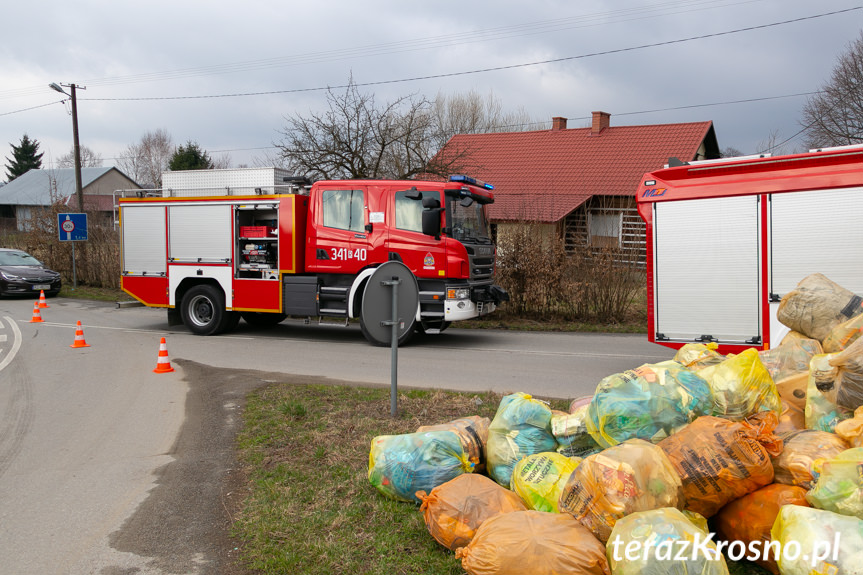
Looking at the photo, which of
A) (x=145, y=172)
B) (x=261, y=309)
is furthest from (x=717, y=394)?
(x=145, y=172)

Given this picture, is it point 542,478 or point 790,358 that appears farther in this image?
point 790,358

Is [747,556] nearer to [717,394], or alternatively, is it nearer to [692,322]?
[717,394]

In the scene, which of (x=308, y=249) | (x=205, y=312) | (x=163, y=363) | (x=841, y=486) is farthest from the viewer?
(x=205, y=312)

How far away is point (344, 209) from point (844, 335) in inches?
352

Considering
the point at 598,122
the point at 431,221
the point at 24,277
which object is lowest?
the point at 24,277

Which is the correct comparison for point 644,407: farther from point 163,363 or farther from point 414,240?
point 414,240

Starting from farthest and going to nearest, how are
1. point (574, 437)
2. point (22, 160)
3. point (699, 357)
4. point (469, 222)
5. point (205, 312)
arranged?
point (22, 160)
point (205, 312)
point (469, 222)
point (699, 357)
point (574, 437)

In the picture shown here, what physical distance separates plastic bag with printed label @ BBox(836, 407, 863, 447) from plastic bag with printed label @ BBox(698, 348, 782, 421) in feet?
1.40

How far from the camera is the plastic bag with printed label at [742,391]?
4172mm

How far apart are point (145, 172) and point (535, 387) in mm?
79188

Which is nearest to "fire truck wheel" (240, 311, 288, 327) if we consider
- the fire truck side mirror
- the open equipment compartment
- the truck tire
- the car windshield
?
the truck tire

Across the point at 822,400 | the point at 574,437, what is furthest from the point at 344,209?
the point at 822,400

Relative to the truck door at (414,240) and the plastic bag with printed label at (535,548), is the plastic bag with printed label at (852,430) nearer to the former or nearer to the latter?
the plastic bag with printed label at (535,548)

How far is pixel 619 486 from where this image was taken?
3.36 m
